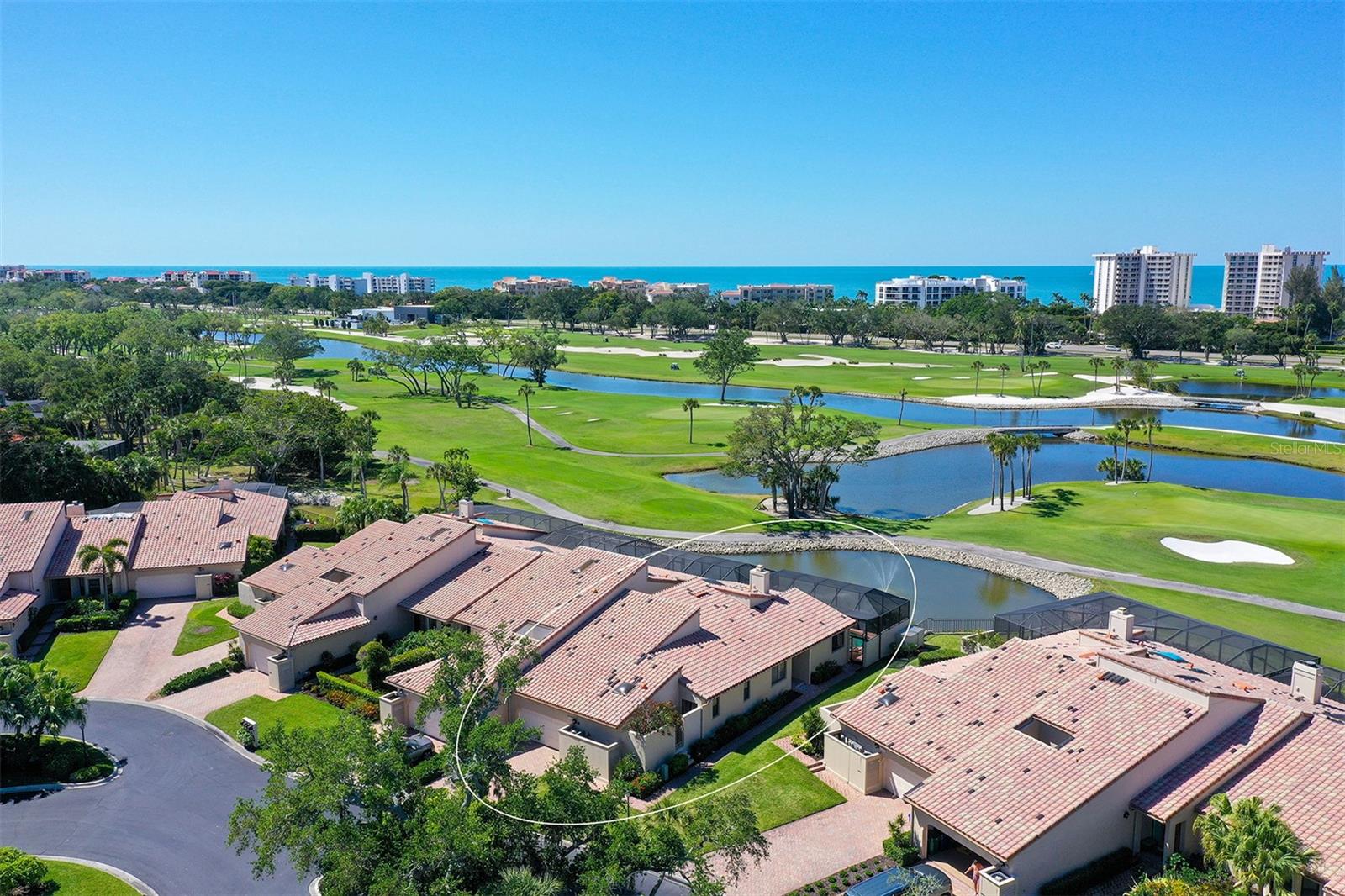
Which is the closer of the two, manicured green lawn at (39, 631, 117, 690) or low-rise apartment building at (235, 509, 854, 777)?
low-rise apartment building at (235, 509, 854, 777)

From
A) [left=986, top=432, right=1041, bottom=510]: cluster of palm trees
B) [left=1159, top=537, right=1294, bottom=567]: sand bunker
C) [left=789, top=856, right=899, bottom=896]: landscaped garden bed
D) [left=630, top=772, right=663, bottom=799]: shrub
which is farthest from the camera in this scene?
[left=986, top=432, right=1041, bottom=510]: cluster of palm trees

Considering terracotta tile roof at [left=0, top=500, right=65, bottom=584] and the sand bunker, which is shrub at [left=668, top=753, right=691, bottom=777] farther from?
the sand bunker

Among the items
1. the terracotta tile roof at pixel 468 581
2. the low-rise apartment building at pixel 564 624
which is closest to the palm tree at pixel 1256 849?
the low-rise apartment building at pixel 564 624

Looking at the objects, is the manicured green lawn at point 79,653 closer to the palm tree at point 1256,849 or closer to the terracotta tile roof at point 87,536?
the terracotta tile roof at point 87,536

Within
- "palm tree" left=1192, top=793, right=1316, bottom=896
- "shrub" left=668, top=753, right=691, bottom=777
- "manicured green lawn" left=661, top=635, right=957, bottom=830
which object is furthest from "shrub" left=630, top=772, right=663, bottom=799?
"palm tree" left=1192, top=793, right=1316, bottom=896

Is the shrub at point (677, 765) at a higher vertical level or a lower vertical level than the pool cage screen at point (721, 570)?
lower

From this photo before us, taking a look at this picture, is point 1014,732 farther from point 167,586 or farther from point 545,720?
point 167,586

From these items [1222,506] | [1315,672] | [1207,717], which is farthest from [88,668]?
[1222,506]
